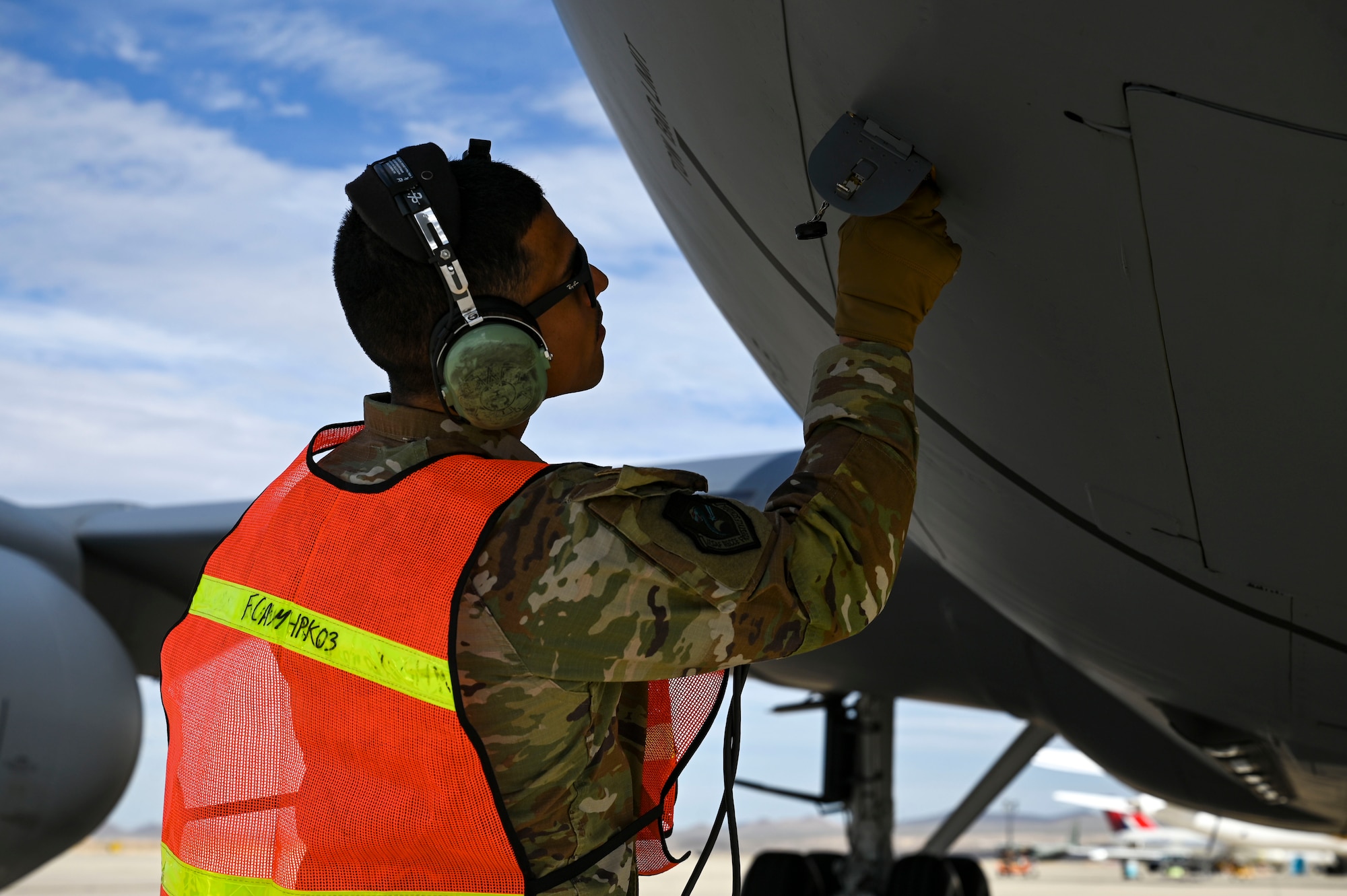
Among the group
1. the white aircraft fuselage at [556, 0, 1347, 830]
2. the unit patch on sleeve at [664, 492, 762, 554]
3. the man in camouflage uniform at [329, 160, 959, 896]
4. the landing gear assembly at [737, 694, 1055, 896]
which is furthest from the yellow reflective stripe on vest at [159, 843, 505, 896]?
the landing gear assembly at [737, 694, 1055, 896]

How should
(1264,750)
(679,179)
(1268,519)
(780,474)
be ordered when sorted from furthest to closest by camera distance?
1. (780,474)
2. (1264,750)
3. (679,179)
4. (1268,519)

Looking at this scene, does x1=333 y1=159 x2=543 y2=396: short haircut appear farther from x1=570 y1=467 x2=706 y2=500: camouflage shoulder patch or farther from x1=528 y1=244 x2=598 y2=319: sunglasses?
x1=570 y1=467 x2=706 y2=500: camouflage shoulder patch

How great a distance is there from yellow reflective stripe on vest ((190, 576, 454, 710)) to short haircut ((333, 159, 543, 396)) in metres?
0.33

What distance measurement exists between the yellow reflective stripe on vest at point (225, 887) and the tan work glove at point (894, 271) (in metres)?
0.80

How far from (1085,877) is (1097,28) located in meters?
40.6

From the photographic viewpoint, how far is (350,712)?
1.40m

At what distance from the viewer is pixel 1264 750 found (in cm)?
282

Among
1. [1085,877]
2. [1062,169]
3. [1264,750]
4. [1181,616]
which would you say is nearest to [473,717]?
[1062,169]

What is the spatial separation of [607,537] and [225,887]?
0.68 m

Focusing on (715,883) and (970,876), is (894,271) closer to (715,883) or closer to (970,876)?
(970,876)

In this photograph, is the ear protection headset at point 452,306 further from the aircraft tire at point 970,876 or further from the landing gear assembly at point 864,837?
the aircraft tire at point 970,876

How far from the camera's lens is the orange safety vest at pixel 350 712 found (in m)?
1.34

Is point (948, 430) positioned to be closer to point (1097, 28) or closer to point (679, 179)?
point (679, 179)

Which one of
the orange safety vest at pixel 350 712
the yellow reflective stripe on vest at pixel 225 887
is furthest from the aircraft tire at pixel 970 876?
the yellow reflective stripe on vest at pixel 225 887
